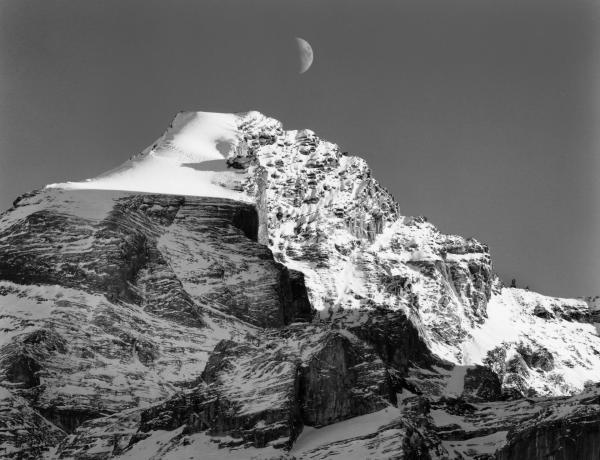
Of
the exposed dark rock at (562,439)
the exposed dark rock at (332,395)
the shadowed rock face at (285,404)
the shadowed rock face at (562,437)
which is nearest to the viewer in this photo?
the exposed dark rock at (562,439)

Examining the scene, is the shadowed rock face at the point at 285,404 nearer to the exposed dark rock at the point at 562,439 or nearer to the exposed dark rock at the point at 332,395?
the exposed dark rock at the point at 332,395

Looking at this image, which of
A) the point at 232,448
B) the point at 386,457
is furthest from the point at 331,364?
the point at 386,457

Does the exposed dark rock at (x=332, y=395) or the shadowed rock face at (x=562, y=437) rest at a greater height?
the exposed dark rock at (x=332, y=395)

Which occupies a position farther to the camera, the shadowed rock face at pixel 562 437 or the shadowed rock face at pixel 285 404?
the shadowed rock face at pixel 285 404

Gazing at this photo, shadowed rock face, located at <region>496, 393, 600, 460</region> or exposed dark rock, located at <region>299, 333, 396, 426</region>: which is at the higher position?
exposed dark rock, located at <region>299, 333, 396, 426</region>

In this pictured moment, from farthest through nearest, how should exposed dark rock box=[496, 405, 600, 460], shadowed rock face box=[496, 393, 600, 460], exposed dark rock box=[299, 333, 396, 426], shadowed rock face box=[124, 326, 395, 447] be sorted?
exposed dark rock box=[299, 333, 396, 426]
shadowed rock face box=[124, 326, 395, 447]
shadowed rock face box=[496, 393, 600, 460]
exposed dark rock box=[496, 405, 600, 460]

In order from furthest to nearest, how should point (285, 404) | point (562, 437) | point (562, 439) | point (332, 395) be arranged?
A: point (332, 395) < point (285, 404) < point (562, 437) < point (562, 439)

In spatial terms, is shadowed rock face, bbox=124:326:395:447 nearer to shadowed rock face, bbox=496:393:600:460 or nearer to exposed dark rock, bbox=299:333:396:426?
exposed dark rock, bbox=299:333:396:426

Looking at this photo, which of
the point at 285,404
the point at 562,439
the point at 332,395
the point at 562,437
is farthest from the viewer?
the point at 332,395

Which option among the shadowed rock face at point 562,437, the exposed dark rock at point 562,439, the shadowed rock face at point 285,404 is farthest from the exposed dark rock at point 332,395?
the exposed dark rock at point 562,439

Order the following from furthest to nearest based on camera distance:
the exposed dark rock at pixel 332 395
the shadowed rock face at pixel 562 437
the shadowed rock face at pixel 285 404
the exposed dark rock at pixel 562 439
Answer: the exposed dark rock at pixel 332 395 → the shadowed rock face at pixel 285 404 → the shadowed rock face at pixel 562 437 → the exposed dark rock at pixel 562 439

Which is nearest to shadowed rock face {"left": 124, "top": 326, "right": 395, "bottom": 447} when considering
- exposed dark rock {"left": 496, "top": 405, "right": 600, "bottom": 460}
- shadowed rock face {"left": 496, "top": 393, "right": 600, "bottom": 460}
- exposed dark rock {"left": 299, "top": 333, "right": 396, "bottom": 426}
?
exposed dark rock {"left": 299, "top": 333, "right": 396, "bottom": 426}

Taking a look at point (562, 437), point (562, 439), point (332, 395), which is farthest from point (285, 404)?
point (562, 439)

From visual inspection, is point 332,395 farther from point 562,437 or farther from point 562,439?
point 562,439
